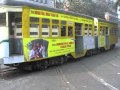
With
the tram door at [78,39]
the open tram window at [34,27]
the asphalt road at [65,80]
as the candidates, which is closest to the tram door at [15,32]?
the open tram window at [34,27]

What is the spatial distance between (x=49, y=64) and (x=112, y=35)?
53.0ft

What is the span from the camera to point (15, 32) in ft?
49.9

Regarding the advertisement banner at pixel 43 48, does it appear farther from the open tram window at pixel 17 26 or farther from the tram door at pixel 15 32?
the open tram window at pixel 17 26

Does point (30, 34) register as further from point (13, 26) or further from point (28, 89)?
point (28, 89)

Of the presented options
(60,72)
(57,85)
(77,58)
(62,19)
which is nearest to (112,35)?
(77,58)

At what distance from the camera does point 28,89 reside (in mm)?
11883

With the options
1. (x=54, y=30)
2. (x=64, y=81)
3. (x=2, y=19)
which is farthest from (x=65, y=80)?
(x=54, y=30)

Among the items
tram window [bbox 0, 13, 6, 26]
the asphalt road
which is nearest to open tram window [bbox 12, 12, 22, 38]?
tram window [bbox 0, 13, 6, 26]

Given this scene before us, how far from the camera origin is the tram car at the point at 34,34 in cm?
1474

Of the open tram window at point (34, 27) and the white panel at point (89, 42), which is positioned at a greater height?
the open tram window at point (34, 27)

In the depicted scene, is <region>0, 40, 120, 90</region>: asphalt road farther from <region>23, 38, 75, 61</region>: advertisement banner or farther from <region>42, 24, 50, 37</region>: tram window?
<region>42, 24, 50, 37</region>: tram window

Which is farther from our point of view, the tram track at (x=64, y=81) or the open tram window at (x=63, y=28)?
the open tram window at (x=63, y=28)

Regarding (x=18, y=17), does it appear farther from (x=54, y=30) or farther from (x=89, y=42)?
(x=89, y=42)

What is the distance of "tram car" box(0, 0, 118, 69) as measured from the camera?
1474cm
